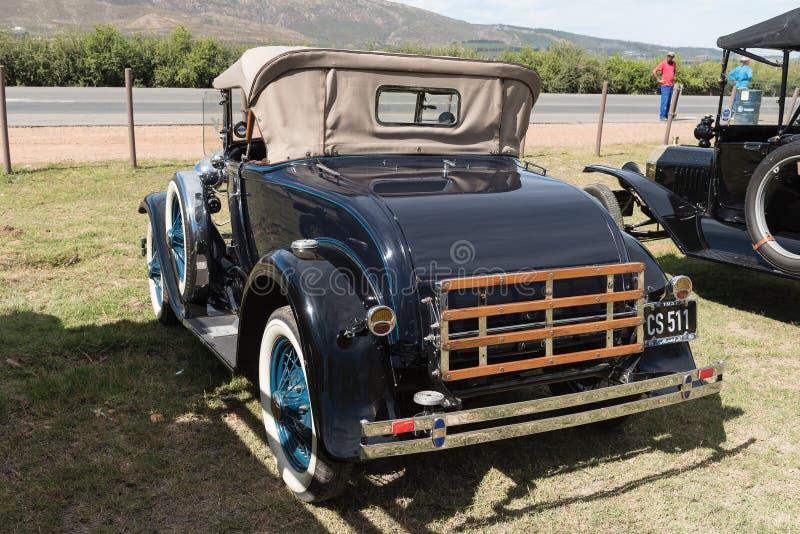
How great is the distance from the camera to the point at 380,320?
2.75 m

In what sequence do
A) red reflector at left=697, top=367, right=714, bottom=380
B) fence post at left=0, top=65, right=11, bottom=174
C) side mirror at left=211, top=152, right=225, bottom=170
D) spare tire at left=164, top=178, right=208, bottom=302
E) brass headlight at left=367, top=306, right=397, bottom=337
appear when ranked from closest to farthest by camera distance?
1. brass headlight at left=367, top=306, right=397, bottom=337
2. red reflector at left=697, top=367, right=714, bottom=380
3. spare tire at left=164, top=178, right=208, bottom=302
4. side mirror at left=211, top=152, right=225, bottom=170
5. fence post at left=0, top=65, right=11, bottom=174

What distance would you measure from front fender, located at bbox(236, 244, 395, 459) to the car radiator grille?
29cm

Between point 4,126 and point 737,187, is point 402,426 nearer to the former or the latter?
point 737,187

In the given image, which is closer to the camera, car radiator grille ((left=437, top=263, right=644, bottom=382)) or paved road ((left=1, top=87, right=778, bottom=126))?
car radiator grille ((left=437, top=263, right=644, bottom=382))

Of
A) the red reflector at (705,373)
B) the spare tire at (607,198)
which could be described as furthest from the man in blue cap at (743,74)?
the red reflector at (705,373)

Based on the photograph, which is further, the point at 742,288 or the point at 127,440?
the point at 742,288

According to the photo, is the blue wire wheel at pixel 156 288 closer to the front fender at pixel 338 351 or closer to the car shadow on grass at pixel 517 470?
the front fender at pixel 338 351

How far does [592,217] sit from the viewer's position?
3385 mm

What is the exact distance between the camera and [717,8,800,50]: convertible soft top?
563 cm

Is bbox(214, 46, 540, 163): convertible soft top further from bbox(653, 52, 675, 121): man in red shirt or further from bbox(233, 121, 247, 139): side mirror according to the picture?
bbox(653, 52, 675, 121): man in red shirt

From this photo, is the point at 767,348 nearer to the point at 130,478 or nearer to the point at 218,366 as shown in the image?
the point at 218,366

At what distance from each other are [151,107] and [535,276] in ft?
61.7

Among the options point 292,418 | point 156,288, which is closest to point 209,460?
point 292,418

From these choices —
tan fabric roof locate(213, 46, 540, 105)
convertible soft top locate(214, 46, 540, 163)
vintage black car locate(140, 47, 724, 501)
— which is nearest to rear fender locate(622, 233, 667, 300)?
vintage black car locate(140, 47, 724, 501)
